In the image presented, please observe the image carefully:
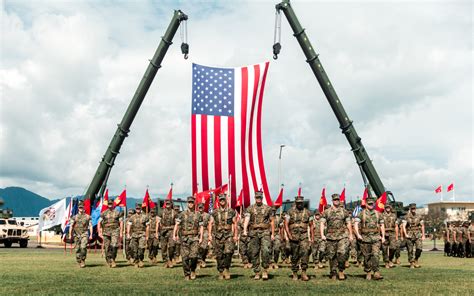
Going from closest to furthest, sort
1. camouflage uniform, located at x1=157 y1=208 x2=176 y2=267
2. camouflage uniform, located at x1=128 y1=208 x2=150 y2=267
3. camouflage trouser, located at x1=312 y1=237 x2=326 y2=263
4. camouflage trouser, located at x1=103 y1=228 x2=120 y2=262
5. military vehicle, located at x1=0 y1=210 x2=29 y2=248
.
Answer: camouflage trouser, located at x1=103 y1=228 x2=120 y2=262
camouflage uniform, located at x1=157 y1=208 x2=176 y2=267
camouflage trouser, located at x1=312 y1=237 x2=326 y2=263
camouflage uniform, located at x1=128 y1=208 x2=150 y2=267
military vehicle, located at x1=0 y1=210 x2=29 y2=248

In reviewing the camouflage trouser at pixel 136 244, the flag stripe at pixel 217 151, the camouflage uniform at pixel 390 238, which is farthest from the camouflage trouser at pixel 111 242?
the camouflage uniform at pixel 390 238

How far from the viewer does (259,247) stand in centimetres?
1419

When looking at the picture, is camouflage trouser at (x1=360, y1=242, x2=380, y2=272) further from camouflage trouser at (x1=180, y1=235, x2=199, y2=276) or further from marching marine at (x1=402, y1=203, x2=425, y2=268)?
marching marine at (x1=402, y1=203, x2=425, y2=268)

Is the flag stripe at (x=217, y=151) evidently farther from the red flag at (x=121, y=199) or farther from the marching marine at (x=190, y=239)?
the marching marine at (x=190, y=239)

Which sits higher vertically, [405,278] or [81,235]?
[81,235]

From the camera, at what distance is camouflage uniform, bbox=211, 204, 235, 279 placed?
14.4 m

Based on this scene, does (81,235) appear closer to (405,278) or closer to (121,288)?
(121,288)

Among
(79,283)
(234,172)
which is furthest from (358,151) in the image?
(79,283)

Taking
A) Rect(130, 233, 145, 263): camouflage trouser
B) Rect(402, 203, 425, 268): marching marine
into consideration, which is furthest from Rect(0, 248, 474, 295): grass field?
Rect(402, 203, 425, 268): marching marine

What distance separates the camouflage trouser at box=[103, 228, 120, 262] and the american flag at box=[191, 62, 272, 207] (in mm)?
4965

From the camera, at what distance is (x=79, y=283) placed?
12.9 meters

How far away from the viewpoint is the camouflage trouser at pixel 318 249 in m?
19.2

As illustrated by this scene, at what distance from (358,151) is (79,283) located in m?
25.1

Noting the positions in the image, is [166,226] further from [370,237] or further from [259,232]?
[370,237]
